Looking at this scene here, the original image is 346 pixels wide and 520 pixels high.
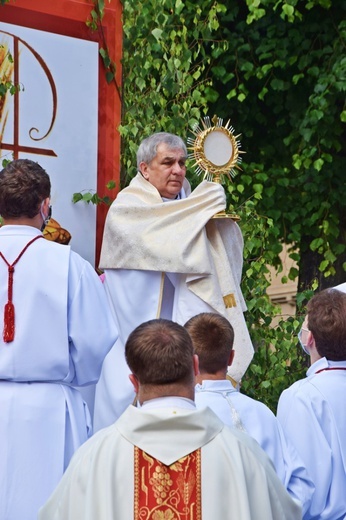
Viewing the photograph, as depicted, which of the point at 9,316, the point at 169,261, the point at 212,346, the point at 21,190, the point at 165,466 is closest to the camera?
the point at 165,466

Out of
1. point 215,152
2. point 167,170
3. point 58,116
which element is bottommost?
point 167,170

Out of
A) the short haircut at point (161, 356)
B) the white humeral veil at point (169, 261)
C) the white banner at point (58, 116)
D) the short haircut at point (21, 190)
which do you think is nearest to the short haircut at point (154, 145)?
the white humeral veil at point (169, 261)

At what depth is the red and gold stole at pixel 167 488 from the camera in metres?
3.52

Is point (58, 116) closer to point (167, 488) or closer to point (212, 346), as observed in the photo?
point (212, 346)

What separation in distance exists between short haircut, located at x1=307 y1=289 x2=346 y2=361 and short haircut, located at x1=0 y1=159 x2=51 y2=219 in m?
1.29

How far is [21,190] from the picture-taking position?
206 inches

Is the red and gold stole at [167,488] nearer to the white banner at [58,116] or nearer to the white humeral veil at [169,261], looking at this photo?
the white humeral veil at [169,261]

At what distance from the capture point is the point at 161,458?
3.53 metres

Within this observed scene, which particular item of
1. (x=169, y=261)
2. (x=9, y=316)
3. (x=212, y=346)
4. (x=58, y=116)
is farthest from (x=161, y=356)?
(x=58, y=116)

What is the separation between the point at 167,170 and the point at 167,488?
330 cm

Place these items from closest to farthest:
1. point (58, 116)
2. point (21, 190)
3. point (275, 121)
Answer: point (21, 190), point (58, 116), point (275, 121)

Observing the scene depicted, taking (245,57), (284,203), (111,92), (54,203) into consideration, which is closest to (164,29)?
(111,92)

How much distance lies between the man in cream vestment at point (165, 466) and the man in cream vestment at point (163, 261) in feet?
9.11

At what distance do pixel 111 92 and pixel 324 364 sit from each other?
2.99m
